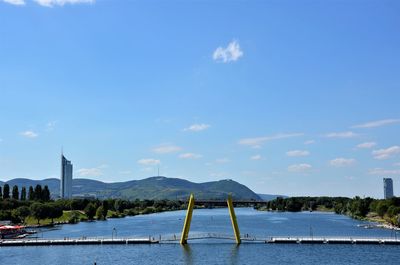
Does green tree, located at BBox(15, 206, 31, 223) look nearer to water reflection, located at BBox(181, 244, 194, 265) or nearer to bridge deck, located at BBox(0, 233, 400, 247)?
bridge deck, located at BBox(0, 233, 400, 247)

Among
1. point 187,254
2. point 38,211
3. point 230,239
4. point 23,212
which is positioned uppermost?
point 38,211

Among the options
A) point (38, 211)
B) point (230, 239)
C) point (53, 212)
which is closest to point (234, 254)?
point (230, 239)

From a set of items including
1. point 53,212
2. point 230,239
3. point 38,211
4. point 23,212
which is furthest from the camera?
point 53,212

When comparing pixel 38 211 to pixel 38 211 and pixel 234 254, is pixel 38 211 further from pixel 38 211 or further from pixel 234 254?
pixel 234 254

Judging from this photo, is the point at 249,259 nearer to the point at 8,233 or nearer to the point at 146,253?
the point at 146,253

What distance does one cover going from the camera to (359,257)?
94.0 m

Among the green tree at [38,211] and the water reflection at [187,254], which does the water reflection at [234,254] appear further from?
the green tree at [38,211]

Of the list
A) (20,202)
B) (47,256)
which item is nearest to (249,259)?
(47,256)

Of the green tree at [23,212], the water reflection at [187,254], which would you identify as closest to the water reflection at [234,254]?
the water reflection at [187,254]

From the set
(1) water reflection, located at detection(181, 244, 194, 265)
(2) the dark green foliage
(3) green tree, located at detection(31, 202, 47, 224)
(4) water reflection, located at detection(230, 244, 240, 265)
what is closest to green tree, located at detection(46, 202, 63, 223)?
(2) the dark green foliage

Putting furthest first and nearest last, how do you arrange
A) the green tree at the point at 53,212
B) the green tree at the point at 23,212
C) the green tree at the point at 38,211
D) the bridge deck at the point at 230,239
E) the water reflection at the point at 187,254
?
the green tree at the point at 53,212 < the green tree at the point at 38,211 < the green tree at the point at 23,212 < the bridge deck at the point at 230,239 < the water reflection at the point at 187,254

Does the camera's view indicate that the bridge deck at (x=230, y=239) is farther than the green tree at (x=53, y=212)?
No

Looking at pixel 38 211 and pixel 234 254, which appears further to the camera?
pixel 38 211

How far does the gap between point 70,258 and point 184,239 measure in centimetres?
2529
